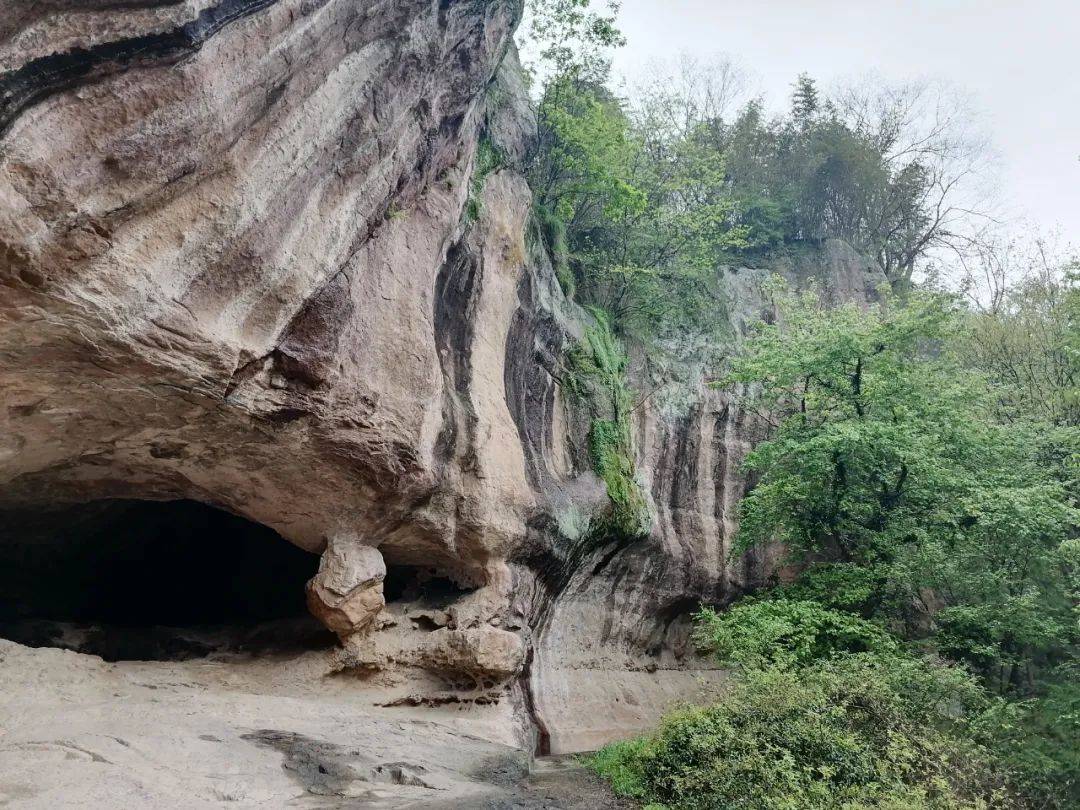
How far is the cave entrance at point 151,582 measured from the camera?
9664 mm

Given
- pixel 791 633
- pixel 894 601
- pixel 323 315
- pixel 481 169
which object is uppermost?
pixel 481 169

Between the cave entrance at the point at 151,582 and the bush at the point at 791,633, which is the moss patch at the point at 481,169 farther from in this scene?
the bush at the point at 791,633

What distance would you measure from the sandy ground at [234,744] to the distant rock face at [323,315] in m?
0.95

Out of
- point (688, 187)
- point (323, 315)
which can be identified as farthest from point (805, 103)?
point (323, 315)

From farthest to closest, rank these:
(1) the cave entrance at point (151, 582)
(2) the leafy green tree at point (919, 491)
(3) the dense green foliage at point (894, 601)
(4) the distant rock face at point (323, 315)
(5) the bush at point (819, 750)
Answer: (2) the leafy green tree at point (919, 491)
(1) the cave entrance at point (151, 582)
(3) the dense green foliage at point (894, 601)
(5) the bush at point (819, 750)
(4) the distant rock face at point (323, 315)

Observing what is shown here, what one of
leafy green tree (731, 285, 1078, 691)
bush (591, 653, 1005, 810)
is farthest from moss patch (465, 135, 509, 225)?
bush (591, 653, 1005, 810)

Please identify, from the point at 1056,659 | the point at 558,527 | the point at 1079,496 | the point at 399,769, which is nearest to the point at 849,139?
the point at 1079,496

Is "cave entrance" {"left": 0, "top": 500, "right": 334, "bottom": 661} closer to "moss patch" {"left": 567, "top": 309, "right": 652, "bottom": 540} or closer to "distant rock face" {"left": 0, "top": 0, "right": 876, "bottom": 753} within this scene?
"distant rock face" {"left": 0, "top": 0, "right": 876, "bottom": 753}

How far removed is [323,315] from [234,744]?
3.82 metres

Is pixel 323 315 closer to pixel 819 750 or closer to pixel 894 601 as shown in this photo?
pixel 819 750

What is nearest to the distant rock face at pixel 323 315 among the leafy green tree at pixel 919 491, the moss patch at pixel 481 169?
the moss patch at pixel 481 169

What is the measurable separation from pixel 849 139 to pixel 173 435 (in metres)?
24.6

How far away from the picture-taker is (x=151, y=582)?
42.0 feet

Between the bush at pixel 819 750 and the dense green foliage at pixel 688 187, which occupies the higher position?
the dense green foliage at pixel 688 187
